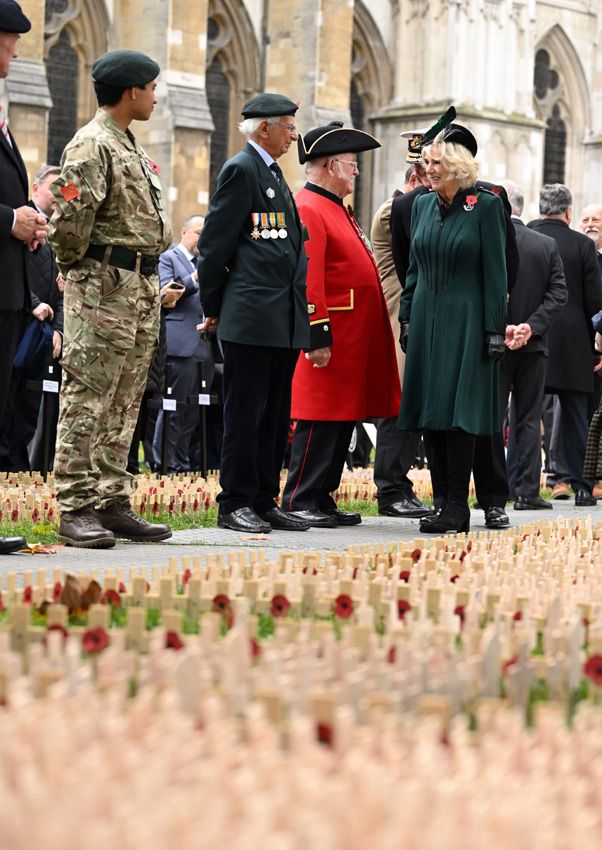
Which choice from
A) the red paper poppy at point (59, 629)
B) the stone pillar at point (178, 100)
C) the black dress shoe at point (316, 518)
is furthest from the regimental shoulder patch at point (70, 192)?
the stone pillar at point (178, 100)

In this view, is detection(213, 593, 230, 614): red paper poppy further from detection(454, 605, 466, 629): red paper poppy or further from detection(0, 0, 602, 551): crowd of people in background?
detection(0, 0, 602, 551): crowd of people in background

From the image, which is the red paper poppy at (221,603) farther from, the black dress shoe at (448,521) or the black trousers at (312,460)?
the black trousers at (312,460)

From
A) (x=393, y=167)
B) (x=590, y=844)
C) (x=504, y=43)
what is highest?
(x=504, y=43)

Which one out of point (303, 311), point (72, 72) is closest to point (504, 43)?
point (72, 72)

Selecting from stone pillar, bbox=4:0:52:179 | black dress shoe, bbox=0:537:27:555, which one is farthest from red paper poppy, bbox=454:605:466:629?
stone pillar, bbox=4:0:52:179

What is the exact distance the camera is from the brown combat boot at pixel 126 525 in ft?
25.8

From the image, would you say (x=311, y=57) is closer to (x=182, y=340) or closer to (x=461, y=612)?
(x=182, y=340)

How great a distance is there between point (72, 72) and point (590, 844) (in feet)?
91.6

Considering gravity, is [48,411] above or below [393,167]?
below

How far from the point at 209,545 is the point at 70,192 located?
1789 millimetres

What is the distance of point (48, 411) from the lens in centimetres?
1191

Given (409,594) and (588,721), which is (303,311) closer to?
(409,594)

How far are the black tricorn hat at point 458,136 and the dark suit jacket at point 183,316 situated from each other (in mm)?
5081

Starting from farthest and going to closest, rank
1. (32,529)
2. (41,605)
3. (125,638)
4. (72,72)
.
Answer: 1. (72,72)
2. (32,529)
3. (41,605)
4. (125,638)
